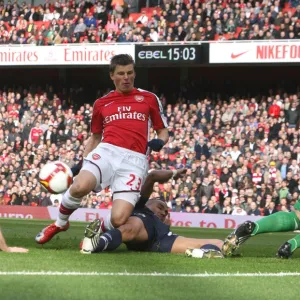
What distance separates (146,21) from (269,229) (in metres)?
22.2

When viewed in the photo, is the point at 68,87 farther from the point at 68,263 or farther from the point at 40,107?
the point at 68,263

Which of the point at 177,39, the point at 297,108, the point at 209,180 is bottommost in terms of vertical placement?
the point at 209,180

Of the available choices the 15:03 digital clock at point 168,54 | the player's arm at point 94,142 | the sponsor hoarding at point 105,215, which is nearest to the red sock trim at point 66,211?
the player's arm at point 94,142

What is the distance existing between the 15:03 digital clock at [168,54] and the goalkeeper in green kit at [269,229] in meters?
20.1

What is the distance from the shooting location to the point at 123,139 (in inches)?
379

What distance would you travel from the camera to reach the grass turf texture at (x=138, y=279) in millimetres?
5633

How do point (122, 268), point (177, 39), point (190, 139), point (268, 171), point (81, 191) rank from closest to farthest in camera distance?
1. point (122, 268)
2. point (81, 191)
3. point (268, 171)
4. point (190, 139)
5. point (177, 39)

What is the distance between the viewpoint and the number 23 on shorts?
934 cm

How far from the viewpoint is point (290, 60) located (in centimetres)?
2741

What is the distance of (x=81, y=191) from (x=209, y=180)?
14.5 m

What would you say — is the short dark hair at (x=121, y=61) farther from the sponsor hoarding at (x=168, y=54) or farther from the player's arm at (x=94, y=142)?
the sponsor hoarding at (x=168, y=54)

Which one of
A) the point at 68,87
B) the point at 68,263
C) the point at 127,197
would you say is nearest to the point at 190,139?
the point at 68,87

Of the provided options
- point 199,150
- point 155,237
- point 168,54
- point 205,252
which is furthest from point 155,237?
point 168,54

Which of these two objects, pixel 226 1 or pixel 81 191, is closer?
pixel 81 191
